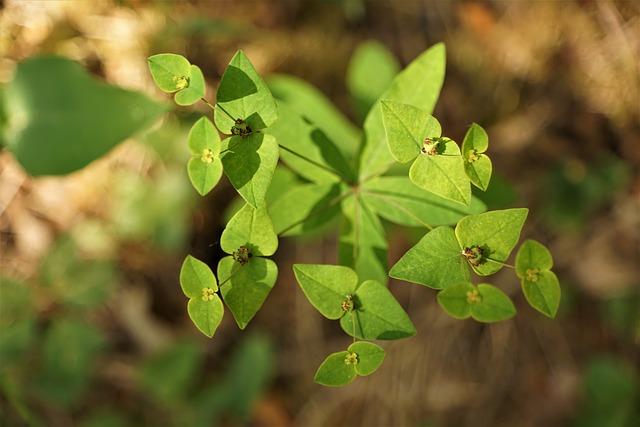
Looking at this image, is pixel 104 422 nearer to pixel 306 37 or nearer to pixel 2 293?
pixel 2 293

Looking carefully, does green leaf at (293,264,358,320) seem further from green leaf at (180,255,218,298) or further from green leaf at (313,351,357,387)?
green leaf at (180,255,218,298)

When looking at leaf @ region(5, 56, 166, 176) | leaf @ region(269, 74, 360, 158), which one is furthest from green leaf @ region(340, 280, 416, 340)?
leaf @ region(5, 56, 166, 176)

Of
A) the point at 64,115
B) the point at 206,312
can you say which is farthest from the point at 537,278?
the point at 64,115

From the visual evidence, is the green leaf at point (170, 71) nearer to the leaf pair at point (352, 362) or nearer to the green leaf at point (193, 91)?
the green leaf at point (193, 91)

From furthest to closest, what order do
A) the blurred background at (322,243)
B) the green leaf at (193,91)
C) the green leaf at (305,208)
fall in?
the blurred background at (322,243) → the green leaf at (305,208) → the green leaf at (193,91)

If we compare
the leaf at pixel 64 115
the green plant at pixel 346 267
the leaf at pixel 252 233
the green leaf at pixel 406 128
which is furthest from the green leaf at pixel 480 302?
the leaf at pixel 64 115

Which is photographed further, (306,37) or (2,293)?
(306,37)

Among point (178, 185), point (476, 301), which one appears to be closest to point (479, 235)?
point (476, 301)
